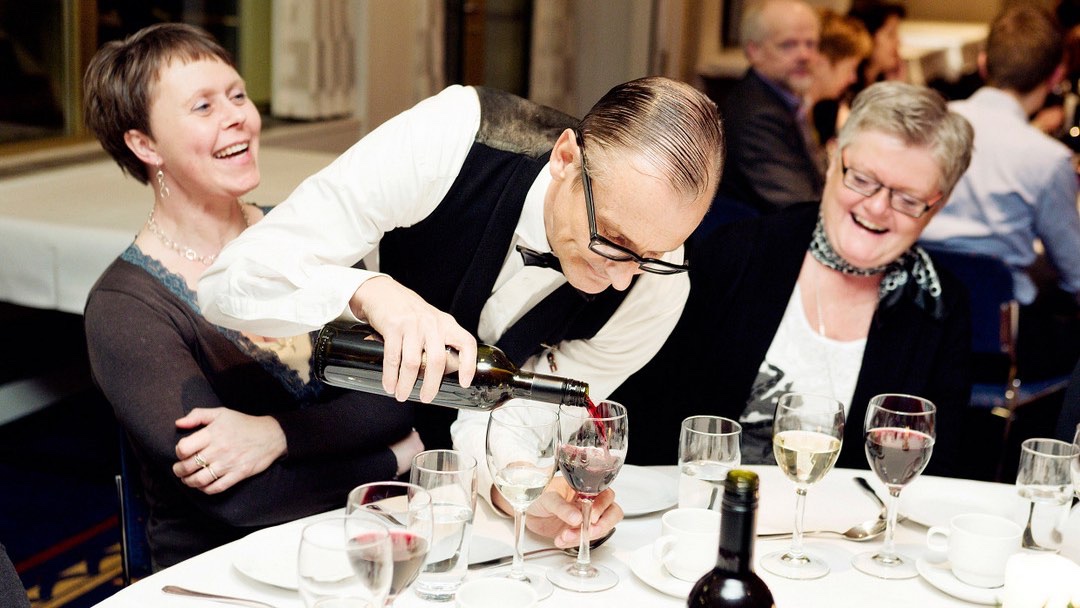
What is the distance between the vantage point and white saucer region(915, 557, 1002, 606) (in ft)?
4.50

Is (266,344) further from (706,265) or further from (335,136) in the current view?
(335,136)

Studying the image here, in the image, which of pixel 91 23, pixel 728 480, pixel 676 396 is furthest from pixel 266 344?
pixel 91 23

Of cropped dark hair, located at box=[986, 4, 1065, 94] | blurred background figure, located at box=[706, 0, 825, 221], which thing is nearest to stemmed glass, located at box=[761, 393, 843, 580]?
blurred background figure, located at box=[706, 0, 825, 221]

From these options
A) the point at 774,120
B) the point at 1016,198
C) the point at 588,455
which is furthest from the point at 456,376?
the point at 774,120

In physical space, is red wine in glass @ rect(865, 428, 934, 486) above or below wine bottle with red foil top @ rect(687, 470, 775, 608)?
below

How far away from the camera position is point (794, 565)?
1443 mm

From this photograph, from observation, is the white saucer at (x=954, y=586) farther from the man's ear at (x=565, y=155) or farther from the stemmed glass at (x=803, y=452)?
the man's ear at (x=565, y=155)

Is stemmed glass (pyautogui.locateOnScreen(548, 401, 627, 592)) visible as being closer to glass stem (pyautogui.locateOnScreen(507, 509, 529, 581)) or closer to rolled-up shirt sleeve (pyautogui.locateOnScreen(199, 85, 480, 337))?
glass stem (pyautogui.locateOnScreen(507, 509, 529, 581))

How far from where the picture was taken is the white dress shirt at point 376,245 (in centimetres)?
155

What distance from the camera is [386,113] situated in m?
5.51

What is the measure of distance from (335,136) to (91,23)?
1.29m

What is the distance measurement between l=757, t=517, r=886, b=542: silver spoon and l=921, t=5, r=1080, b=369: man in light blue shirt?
85.7 inches

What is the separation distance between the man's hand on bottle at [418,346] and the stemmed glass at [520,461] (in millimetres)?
85

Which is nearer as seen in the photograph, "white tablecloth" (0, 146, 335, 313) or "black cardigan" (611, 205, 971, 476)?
"black cardigan" (611, 205, 971, 476)
